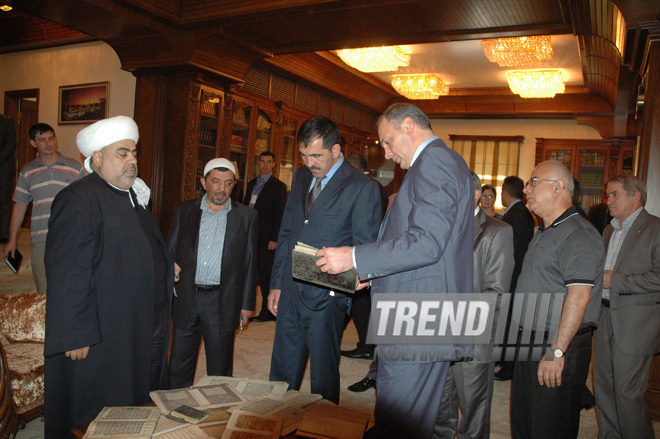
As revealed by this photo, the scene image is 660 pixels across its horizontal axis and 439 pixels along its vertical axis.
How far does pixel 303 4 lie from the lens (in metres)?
4.54

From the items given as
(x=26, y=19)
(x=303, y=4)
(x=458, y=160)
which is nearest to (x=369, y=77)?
(x=303, y=4)

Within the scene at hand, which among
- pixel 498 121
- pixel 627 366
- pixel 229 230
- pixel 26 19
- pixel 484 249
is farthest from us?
pixel 498 121

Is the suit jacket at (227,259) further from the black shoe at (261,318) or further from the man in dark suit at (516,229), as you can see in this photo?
the black shoe at (261,318)

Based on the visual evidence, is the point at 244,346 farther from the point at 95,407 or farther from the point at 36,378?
the point at 95,407

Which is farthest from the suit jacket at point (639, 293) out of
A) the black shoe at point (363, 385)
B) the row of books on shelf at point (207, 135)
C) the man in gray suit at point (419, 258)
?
the row of books on shelf at point (207, 135)

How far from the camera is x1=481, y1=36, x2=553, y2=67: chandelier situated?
6105 mm

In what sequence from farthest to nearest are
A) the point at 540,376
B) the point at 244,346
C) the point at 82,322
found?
the point at 244,346, the point at 540,376, the point at 82,322

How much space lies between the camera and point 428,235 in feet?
5.41

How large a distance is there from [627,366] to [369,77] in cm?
720

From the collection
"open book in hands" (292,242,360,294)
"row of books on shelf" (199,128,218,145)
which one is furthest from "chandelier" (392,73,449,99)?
"open book in hands" (292,242,360,294)

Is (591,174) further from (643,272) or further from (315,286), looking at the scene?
(315,286)

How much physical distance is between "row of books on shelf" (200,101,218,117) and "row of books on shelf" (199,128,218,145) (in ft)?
0.67

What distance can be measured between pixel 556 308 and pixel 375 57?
5427 millimetres

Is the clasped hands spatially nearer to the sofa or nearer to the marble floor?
the marble floor
